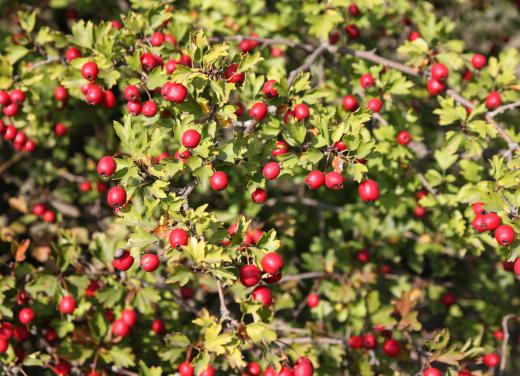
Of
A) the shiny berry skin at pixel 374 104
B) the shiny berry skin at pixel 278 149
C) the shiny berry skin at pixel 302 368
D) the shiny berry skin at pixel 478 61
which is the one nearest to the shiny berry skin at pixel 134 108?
the shiny berry skin at pixel 278 149

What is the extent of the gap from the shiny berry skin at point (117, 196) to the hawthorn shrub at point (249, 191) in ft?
0.04

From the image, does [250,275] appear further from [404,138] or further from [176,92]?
[404,138]

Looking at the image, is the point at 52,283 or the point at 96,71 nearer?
the point at 96,71

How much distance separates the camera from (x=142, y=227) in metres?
3.08

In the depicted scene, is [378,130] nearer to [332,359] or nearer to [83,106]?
[332,359]

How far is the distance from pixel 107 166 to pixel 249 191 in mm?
896

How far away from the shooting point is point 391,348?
4.09m

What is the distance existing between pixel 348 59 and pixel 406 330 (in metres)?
2.55

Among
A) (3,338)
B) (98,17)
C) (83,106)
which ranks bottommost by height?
(3,338)

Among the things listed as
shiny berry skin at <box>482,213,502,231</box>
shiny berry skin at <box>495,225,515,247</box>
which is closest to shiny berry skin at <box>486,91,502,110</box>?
shiny berry skin at <box>482,213,502,231</box>

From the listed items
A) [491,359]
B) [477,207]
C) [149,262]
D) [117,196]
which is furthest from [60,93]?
[491,359]

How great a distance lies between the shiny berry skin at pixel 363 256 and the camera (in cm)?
521

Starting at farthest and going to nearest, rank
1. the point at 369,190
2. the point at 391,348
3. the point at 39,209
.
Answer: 1. the point at 39,209
2. the point at 391,348
3. the point at 369,190

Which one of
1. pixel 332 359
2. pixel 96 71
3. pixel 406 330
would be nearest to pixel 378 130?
pixel 406 330
